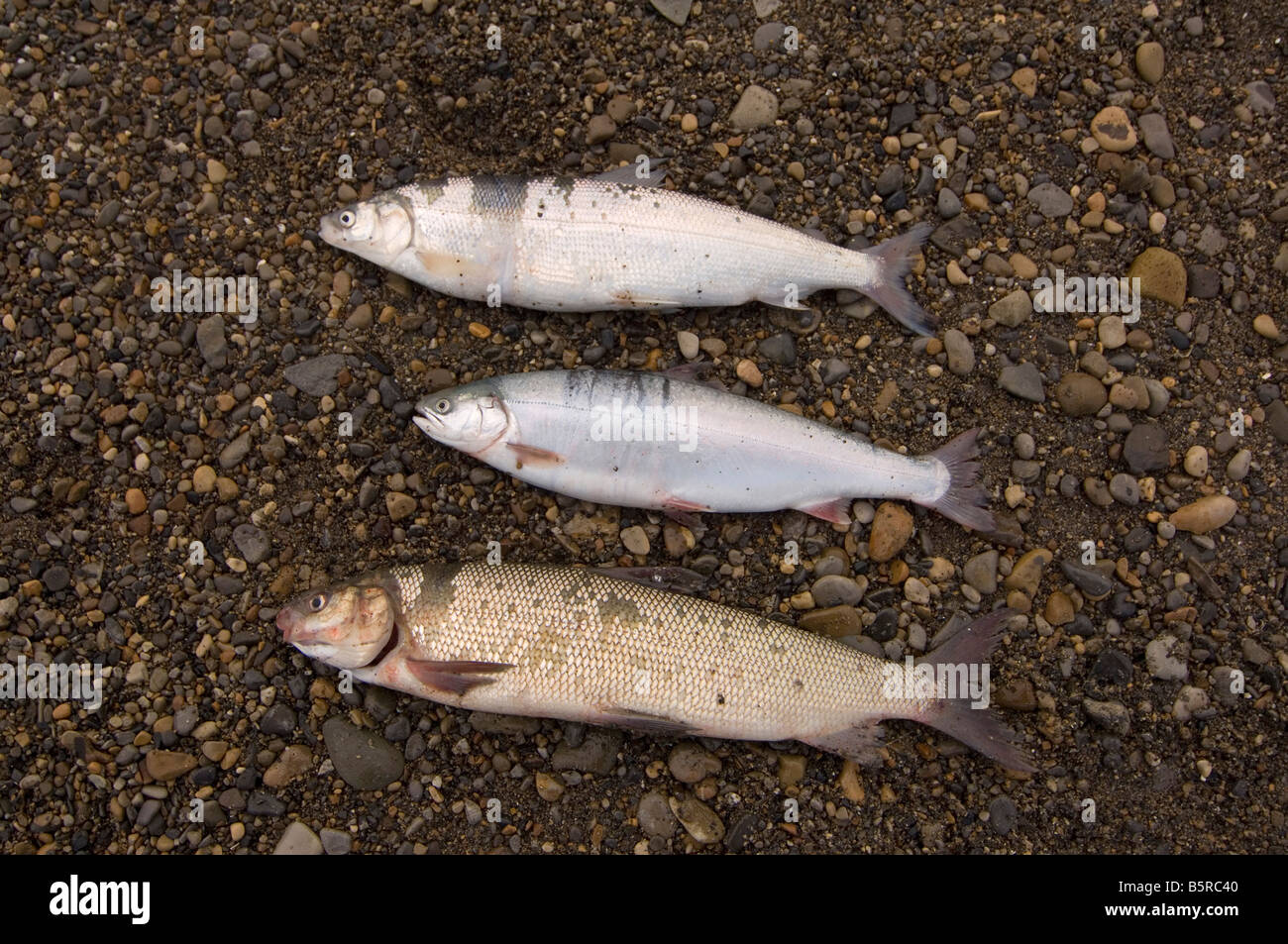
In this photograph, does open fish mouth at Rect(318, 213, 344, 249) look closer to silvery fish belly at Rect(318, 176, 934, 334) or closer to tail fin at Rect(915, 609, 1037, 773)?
silvery fish belly at Rect(318, 176, 934, 334)

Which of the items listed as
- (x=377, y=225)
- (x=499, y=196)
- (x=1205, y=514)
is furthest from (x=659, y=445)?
(x=1205, y=514)

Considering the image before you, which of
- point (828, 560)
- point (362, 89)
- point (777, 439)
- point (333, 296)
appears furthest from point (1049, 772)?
point (362, 89)

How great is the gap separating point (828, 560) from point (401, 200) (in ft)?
10.7

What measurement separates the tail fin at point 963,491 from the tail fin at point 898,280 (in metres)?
0.74

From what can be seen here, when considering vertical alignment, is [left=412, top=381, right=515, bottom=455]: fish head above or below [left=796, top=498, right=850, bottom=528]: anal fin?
above

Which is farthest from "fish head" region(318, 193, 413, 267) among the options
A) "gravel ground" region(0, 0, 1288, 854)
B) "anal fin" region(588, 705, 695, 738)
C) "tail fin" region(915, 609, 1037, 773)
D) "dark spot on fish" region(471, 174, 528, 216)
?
"tail fin" region(915, 609, 1037, 773)

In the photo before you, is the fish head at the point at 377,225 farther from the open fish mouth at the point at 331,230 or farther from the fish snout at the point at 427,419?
the fish snout at the point at 427,419

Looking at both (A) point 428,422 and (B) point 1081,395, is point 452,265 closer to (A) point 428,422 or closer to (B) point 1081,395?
(A) point 428,422

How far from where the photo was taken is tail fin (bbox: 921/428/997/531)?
4.71 metres

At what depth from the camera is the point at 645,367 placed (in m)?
4.96

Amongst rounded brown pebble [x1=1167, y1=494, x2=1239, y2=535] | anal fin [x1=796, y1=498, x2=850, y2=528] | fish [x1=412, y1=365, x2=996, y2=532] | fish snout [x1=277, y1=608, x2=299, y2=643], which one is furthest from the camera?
rounded brown pebble [x1=1167, y1=494, x2=1239, y2=535]

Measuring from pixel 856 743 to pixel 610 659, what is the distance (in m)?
1.44

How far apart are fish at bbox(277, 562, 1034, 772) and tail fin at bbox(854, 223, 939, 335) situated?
198 centimetres

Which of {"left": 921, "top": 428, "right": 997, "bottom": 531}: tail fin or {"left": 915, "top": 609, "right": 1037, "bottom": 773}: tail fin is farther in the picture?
{"left": 921, "top": 428, "right": 997, "bottom": 531}: tail fin
